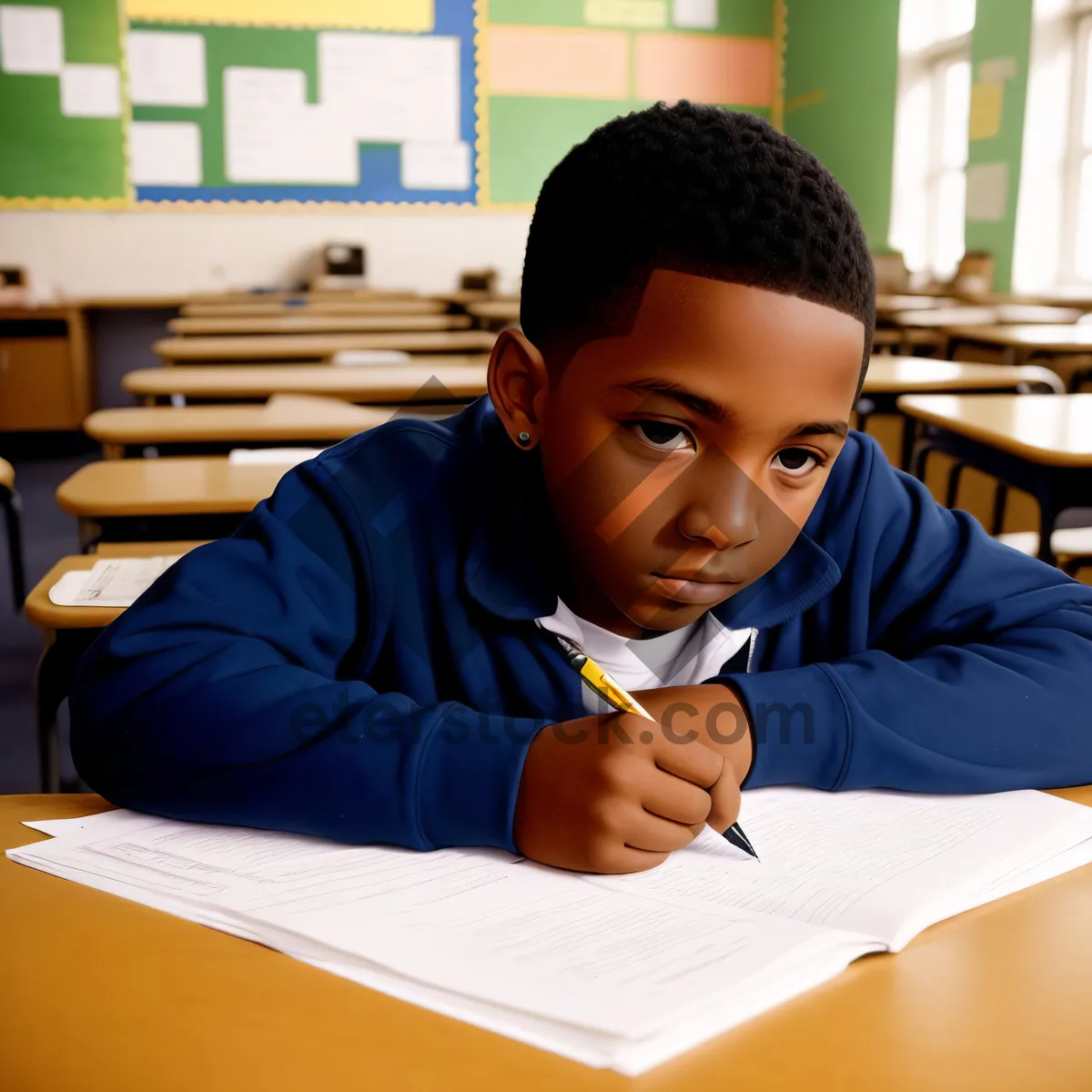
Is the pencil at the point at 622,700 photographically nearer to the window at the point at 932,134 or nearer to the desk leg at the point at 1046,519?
the desk leg at the point at 1046,519

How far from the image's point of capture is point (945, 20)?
677 cm

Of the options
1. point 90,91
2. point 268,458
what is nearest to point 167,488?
point 268,458

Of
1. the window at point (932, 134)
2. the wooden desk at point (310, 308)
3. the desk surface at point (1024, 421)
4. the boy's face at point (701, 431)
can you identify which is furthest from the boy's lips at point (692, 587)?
the window at point (932, 134)

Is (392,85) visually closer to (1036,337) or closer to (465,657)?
(1036,337)

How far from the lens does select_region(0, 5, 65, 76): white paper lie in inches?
258

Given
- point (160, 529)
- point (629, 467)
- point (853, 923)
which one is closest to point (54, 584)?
point (160, 529)

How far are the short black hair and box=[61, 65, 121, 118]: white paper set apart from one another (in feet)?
22.6

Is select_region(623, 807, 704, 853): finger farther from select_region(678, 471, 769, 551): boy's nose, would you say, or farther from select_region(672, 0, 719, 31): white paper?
select_region(672, 0, 719, 31): white paper

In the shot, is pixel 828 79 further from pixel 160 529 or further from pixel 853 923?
pixel 853 923

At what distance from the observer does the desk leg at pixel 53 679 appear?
4.02 ft

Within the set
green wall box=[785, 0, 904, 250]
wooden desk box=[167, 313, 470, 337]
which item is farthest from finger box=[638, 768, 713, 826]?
green wall box=[785, 0, 904, 250]

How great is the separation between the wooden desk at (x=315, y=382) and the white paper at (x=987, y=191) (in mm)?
4232

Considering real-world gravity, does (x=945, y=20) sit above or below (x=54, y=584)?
above

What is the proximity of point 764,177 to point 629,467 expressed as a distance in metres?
0.18
